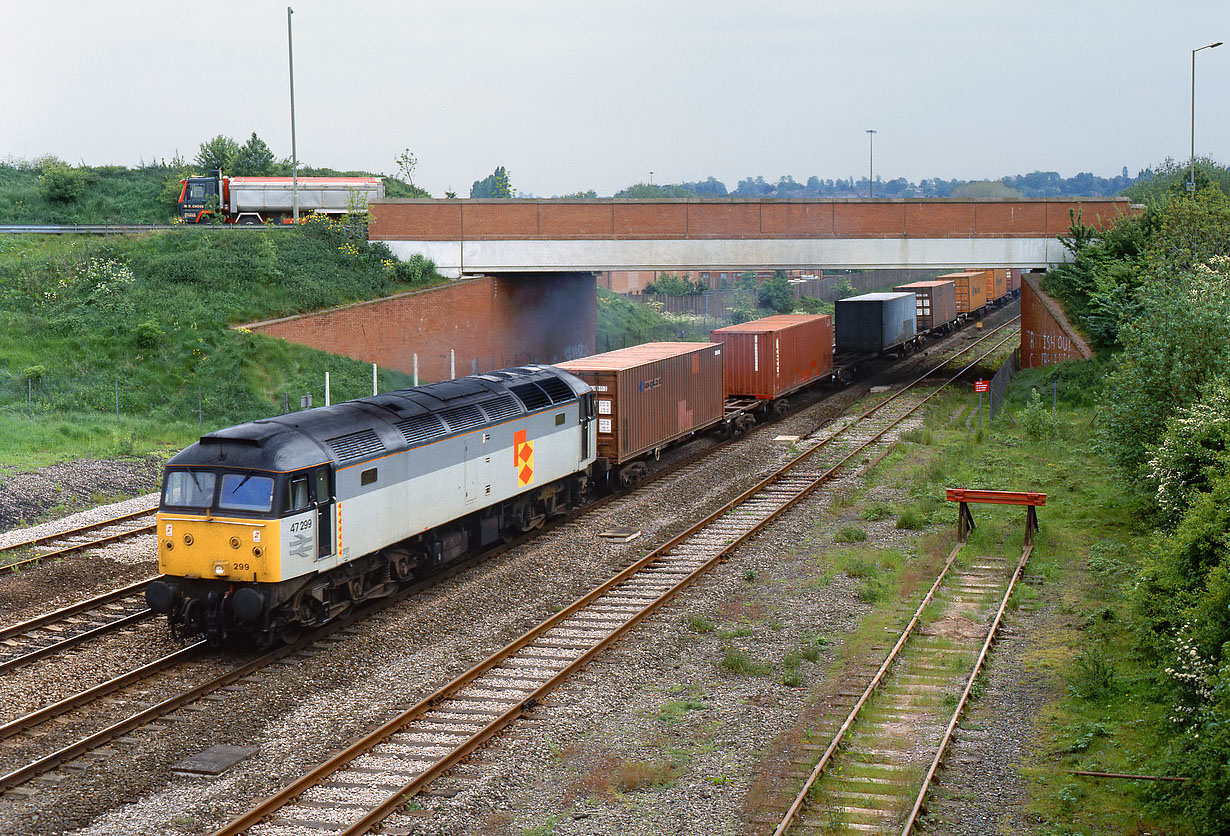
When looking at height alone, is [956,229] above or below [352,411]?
above

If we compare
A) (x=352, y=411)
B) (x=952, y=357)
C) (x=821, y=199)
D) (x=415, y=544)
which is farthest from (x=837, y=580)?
(x=952, y=357)

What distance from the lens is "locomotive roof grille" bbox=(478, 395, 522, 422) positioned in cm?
2297

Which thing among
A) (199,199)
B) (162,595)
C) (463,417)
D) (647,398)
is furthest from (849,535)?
(199,199)

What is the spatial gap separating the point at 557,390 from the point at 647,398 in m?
4.72

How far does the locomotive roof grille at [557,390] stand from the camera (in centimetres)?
2559

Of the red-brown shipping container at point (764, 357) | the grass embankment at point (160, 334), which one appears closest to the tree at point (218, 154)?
the grass embankment at point (160, 334)

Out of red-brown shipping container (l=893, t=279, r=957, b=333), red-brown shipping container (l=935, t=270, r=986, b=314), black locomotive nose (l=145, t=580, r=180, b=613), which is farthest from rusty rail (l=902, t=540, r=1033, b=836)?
red-brown shipping container (l=935, t=270, r=986, b=314)

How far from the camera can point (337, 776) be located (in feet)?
44.3

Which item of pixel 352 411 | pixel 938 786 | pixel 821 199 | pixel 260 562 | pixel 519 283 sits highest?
pixel 821 199

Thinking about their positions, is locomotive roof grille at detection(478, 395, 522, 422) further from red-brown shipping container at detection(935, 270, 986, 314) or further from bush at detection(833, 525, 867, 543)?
red-brown shipping container at detection(935, 270, 986, 314)

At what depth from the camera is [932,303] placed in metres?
63.9

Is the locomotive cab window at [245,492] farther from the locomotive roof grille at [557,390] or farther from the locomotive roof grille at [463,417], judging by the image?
the locomotive roof grille at [557,390]

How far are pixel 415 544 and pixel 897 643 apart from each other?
887 cm

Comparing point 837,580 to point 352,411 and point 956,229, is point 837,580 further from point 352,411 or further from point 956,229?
point 956,229
